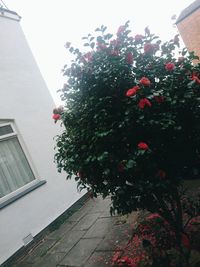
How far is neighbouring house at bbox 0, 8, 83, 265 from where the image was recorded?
557 centimetres

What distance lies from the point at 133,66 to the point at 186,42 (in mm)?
21220

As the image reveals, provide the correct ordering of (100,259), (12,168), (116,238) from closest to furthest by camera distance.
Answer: (100,259), (116,238), (12,168)

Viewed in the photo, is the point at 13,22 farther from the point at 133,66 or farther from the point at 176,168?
the point at 176,168

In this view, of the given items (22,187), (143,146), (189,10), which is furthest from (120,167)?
(189,10)

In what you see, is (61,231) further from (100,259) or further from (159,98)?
(159,98)

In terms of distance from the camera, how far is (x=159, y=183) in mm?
2707

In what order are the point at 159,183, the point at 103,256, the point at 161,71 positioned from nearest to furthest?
the point at 159,183
the point at 161,71
the point at 103,256

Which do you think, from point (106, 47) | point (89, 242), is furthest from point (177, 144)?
point (89, 242)

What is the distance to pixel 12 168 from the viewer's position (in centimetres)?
609

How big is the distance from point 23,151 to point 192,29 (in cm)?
1934

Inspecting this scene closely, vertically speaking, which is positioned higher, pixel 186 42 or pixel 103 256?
pixel 186 42

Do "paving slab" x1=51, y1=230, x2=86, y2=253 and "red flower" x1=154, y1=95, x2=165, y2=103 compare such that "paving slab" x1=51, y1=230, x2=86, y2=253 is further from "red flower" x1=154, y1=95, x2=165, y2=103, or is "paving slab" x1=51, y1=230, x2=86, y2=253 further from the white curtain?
"red flower" x1=154, y1=95, x2=165, y2=103

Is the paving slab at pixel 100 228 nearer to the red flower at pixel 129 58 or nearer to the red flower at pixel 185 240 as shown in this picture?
the red flower at pixel 185 240

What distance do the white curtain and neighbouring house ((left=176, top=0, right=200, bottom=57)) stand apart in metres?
18.5
